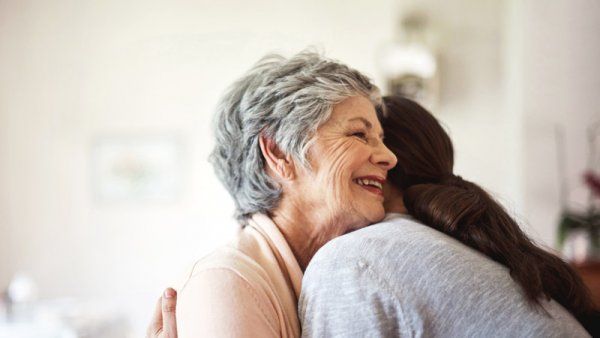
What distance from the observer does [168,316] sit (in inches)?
44.0

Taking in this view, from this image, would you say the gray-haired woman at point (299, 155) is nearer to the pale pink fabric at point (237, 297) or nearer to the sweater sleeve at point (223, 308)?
the pale pink fabric at point (237, 297)

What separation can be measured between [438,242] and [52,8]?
4848 millimetres

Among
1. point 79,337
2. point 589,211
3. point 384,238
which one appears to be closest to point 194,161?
point 79,337

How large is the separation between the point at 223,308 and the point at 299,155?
0.43 m

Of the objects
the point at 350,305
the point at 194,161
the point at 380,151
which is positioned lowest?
the point at 194,161

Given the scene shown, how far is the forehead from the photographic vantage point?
4.35 ft

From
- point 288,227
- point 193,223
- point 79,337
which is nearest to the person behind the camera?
point 288,227

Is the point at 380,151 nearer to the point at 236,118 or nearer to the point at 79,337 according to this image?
the point at 236,118

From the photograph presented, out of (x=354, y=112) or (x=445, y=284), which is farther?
(x=354, y=112)

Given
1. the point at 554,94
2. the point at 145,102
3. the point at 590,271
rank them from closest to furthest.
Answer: the point at 590,271, the point at 554,94, the point at 145,102

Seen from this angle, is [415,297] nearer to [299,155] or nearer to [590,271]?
[299,155]

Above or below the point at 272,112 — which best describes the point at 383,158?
below

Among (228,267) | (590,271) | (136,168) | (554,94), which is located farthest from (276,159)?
(136,168)

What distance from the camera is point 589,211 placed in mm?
3160
